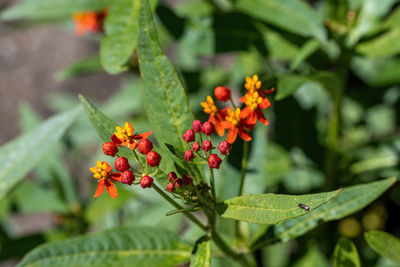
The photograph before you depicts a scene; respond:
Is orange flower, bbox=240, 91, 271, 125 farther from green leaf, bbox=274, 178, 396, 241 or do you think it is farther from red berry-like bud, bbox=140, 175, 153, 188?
green leaf, bbox=274, 178, 396, 241

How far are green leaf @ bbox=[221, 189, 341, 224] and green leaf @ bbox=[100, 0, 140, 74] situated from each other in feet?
2.68

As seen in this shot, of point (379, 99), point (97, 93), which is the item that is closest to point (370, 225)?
point (379, 99)

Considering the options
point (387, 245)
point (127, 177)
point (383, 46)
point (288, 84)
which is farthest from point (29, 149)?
point (383, 46)

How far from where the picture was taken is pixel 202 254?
1661 mm

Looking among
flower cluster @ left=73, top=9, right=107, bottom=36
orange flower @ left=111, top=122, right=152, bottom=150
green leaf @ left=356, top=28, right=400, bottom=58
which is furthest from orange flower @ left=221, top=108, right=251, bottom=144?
flower cluster @ left=73, top=9, right=107, bottom=36

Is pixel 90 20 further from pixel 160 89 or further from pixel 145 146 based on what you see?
pixel 145 146

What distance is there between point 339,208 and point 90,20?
2181 mm

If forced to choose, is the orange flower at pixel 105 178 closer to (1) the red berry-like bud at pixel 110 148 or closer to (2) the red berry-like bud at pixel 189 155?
(1) the red berry-like bud at pixel 110 148

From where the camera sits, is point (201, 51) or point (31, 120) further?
point (31, 120)

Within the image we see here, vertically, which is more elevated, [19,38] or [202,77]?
[202,77]

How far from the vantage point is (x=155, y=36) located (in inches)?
65.6

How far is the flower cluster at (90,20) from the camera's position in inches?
125

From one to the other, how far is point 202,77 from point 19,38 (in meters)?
3.77

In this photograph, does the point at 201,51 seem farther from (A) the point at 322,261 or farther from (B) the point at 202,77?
(A) the point at 322,261
